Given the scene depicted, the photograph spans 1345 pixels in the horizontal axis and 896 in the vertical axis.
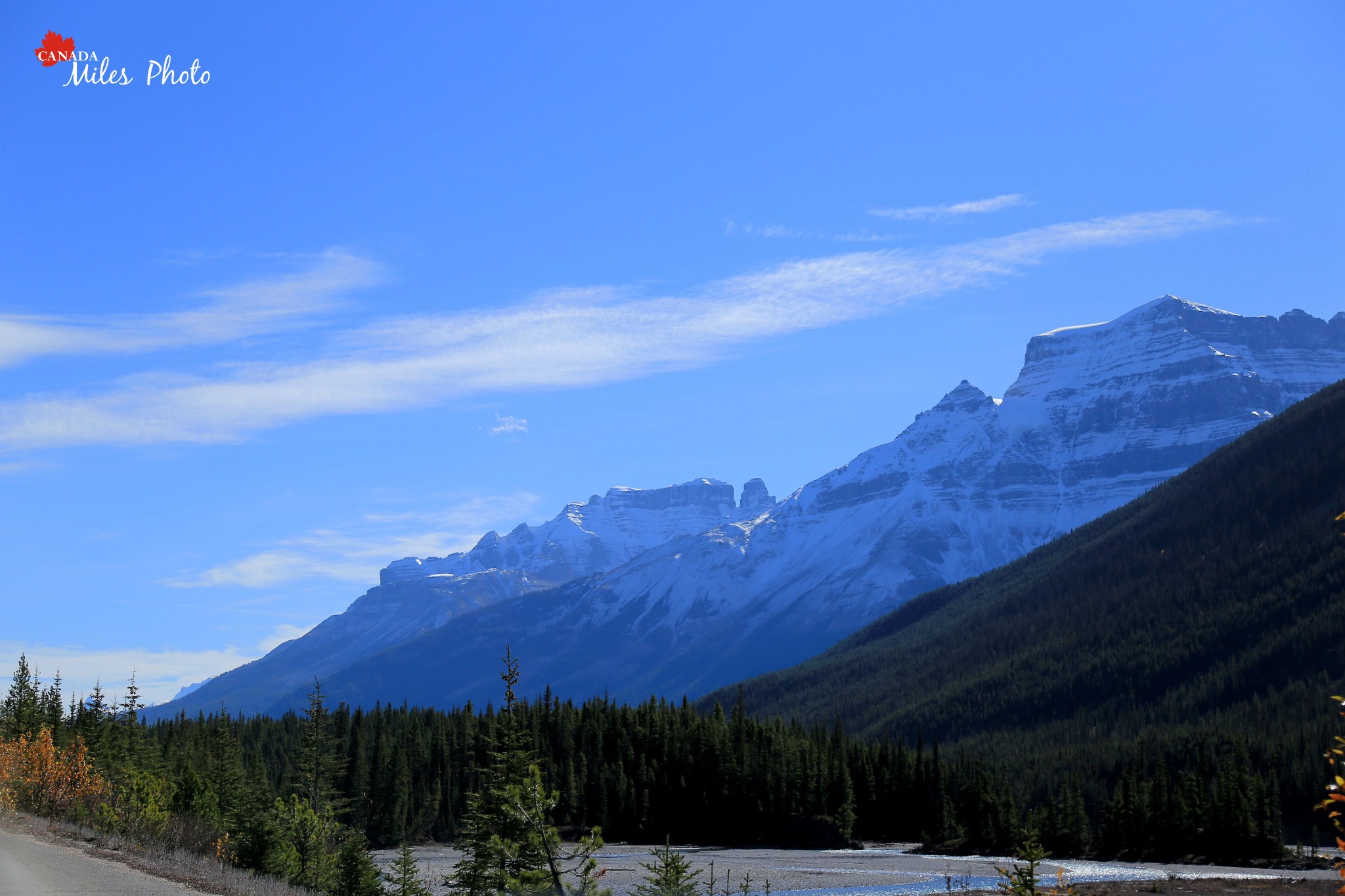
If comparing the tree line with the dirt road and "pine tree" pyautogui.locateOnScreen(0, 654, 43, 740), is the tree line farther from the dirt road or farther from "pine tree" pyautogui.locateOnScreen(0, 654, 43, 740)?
the dirt road

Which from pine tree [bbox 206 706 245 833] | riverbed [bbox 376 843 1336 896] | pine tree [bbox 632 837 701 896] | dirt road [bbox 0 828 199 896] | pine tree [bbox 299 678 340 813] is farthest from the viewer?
riverbed [bbox 376 843 1336 896]

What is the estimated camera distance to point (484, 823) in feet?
160

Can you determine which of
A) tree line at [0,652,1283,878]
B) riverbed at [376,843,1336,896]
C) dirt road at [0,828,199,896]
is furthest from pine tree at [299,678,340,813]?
dirt road at [0,828,199,896]

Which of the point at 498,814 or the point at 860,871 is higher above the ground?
the point at 498,814

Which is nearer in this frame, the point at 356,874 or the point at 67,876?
the point at 67,876

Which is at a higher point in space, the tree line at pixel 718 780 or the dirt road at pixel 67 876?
the dirt road at pixel 67 876

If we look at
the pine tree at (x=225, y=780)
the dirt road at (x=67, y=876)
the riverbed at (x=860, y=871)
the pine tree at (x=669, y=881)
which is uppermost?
the pine tree at (x=669, y=881)

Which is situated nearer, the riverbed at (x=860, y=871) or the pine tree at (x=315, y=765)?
the pine tree at (x=315, y=765)

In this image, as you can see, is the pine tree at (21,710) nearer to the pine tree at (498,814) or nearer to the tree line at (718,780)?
the tree line at (718,780)

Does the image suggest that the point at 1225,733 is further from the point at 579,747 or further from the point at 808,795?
the point at 579,747

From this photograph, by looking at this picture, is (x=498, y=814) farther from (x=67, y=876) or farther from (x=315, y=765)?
(x=315, y=765)

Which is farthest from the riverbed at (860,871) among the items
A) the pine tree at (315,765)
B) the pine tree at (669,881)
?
the pine tree at (669,881)

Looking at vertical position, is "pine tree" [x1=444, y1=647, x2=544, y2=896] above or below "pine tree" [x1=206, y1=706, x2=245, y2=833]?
above

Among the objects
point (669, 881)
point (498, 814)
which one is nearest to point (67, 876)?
point (498, 814)
